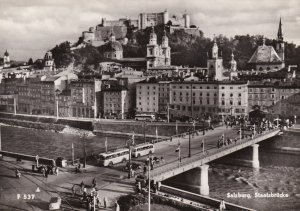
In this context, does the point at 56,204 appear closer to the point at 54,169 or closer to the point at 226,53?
the point at 54,169

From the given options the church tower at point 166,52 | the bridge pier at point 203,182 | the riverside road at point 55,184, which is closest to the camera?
the riverside road at point 55,184

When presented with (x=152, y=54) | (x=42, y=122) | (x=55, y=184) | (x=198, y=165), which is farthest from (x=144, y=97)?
(x=55, y=184)

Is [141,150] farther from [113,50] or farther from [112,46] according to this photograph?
[112,46]

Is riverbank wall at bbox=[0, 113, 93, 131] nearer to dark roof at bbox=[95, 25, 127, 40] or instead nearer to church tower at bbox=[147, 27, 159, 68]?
church tower at bbox=[147, 27, 159, 68]

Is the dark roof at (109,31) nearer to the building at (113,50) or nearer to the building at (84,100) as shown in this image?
the building at (113,50)

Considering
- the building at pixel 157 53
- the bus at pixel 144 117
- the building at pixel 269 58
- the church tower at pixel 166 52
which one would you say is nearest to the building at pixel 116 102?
the bus at pixel 144 117

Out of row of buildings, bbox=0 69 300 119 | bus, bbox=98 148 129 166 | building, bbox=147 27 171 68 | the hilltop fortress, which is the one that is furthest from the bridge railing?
the hilltop fortress
